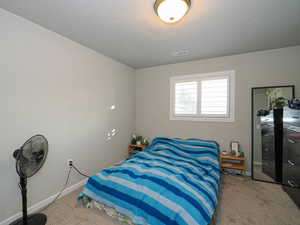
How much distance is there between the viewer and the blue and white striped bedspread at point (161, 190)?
1.30 meters

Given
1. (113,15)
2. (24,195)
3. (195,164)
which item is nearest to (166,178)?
(195,164)

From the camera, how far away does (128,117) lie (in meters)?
3.58

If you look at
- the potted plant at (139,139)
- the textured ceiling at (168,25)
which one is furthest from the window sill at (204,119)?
the textured ceiling at (168,25)

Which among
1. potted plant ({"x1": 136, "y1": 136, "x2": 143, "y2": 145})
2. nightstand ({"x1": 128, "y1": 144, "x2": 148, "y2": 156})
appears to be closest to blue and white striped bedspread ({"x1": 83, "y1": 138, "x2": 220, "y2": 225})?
nightstand ({"x1": 128, "y1": 144, "x2": 148, "y2": 156})

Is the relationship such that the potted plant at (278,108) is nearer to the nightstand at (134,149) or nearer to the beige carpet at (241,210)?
the beige carpet at (241,210)

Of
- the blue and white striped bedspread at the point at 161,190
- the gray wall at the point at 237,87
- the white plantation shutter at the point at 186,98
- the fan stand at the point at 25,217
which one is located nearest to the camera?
the blue and white striped bedspread at the point at 161,190

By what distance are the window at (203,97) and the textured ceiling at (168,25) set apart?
1.94 ft

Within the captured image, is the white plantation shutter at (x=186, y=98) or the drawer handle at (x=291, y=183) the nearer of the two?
the drawer handle at (x=291, y=183)

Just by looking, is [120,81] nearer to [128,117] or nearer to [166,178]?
[128,117]

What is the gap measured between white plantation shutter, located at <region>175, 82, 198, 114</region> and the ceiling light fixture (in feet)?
6.25

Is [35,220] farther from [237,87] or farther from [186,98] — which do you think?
[237,87]

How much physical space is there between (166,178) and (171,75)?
2.49m

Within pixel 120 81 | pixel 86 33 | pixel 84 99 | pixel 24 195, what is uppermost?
pixel 86 33

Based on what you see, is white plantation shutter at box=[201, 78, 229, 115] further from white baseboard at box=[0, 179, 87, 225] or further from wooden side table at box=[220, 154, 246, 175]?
white baseboard at box=[0, 179, 87, 225]
